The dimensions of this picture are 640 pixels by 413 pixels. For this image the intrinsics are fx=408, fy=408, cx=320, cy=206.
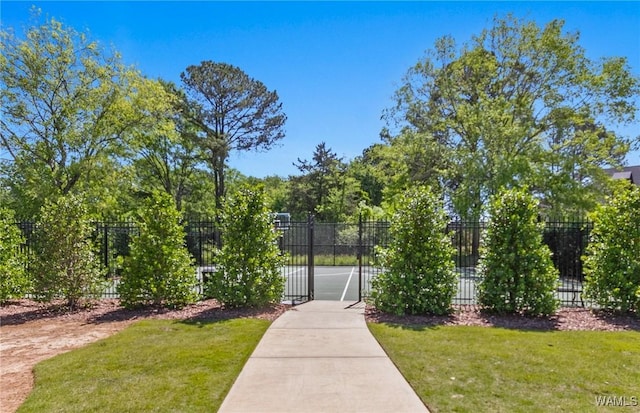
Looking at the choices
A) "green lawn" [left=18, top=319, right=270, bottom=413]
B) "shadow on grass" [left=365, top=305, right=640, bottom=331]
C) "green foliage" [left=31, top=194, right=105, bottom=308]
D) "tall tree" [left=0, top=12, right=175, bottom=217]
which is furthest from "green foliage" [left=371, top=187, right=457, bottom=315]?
"tall tree" [left=0, top=12, right=175, bottom=217]

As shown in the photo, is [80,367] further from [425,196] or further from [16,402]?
[425,196]

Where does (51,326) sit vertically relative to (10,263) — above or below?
below

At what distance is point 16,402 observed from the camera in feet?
13.0

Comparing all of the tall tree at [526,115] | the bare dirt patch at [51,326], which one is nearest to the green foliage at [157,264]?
the bare dirt patch at [51,326]

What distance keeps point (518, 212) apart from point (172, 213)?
677 centimetres

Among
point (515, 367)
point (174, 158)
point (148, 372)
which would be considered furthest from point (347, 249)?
point (148, 372)

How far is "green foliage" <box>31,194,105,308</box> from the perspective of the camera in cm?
825

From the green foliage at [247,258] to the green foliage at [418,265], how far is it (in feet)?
6.90

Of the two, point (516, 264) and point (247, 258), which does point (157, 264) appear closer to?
point (247, 258)

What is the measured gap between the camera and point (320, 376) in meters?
4.45

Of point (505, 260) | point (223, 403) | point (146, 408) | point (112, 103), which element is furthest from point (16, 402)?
point (112, 103)

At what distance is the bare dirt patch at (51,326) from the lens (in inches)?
183

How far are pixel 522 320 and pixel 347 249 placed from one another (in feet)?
46.2

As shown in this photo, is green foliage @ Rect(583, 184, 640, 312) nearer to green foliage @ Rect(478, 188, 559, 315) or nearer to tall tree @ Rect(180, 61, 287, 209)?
green foliage @ Rect(478, 188, 559, 315)
